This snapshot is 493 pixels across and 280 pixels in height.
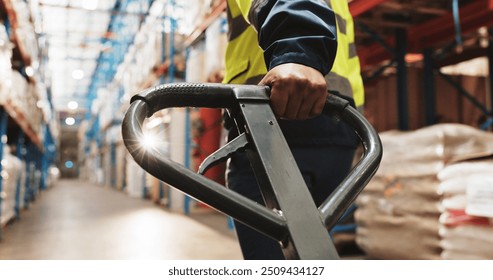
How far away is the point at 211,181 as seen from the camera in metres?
0.70

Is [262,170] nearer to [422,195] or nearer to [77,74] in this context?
[422,195]

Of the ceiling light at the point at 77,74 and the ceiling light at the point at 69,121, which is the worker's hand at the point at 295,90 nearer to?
the ceiling light at the point at 77,74

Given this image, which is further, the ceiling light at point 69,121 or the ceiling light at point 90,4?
the ceiling light at point 69,121

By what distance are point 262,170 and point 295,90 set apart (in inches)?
6.9

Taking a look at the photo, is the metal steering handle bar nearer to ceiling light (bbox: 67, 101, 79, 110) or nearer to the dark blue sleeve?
the dark blue sleeve

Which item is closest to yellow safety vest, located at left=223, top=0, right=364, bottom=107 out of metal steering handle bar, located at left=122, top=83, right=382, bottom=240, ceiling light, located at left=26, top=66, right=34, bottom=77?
metal steering handle bar, located at left=122, top=83, right=382, bottom=240

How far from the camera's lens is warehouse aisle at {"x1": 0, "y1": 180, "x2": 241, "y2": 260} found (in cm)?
356

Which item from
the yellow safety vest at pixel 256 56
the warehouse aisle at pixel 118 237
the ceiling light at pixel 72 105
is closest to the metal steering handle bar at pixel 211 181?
the yellow safety vest at pixel 256 56

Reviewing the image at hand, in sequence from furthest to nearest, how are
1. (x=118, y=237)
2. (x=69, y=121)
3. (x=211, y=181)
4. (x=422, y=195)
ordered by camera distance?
(x=69, y=121)
(x=118, y=237)
(x=422, y=195)
(x=211, y=181)

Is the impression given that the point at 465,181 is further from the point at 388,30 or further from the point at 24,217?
the point at 24,217

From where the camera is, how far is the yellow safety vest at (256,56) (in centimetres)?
121

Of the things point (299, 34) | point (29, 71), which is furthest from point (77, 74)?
point (299, 34)

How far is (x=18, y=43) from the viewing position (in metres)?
5.15

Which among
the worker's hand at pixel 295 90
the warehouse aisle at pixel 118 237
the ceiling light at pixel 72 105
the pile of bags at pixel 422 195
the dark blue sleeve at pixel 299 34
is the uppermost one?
the dark blue sleeve at pixel 299 34
